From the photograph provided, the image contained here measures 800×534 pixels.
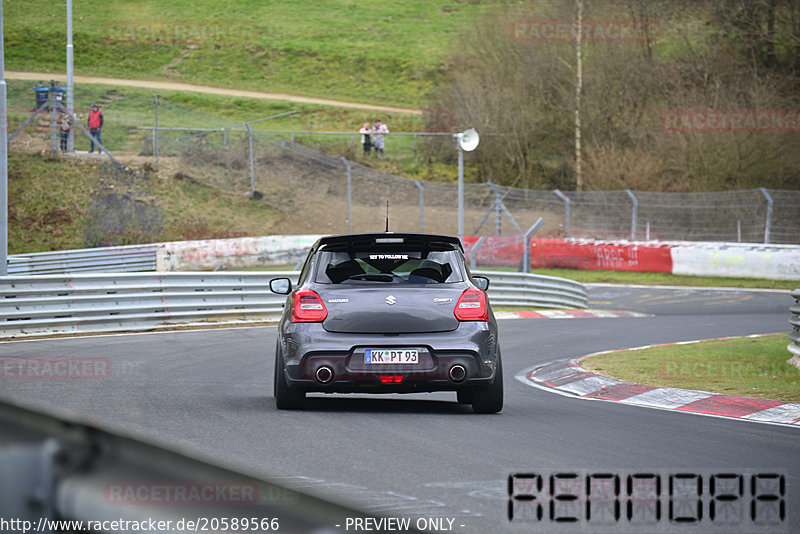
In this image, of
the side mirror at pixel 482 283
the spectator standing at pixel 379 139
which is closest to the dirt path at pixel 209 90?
the spectator standing at pixel 379 139

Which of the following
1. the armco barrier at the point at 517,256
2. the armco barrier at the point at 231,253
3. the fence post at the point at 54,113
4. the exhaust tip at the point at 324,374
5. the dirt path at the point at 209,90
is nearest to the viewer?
the exhaust tip at the point at 324,374

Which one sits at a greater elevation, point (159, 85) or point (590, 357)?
point (159, 85)

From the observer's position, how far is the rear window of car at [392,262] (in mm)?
8586

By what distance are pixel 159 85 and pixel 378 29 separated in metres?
23.1

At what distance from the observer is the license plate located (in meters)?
8.07

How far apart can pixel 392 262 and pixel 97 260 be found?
22.5 metres

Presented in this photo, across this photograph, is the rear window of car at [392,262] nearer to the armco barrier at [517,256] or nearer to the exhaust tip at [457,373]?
the exhaust tip at [457,373]

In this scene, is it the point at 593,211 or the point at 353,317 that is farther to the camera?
the point at 593,211

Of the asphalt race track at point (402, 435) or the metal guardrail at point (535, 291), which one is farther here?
the metal guardrail at point (535, 291)

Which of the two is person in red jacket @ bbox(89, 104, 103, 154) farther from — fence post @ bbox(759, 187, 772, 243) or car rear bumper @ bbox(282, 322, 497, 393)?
car rear bumper @ bbox(282, 322, 497, 393)

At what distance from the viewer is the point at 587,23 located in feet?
162

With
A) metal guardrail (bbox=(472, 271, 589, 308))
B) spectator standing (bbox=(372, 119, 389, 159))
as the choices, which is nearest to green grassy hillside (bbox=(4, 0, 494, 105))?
spectator standing (bbox=(372, 119, 389, 159))

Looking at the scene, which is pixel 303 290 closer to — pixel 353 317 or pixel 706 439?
pixel 353 317

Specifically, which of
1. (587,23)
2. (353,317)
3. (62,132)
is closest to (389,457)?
(353,317)
